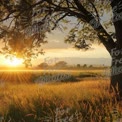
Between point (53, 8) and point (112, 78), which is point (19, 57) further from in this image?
point (112, 78)

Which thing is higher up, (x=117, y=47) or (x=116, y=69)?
(x=117, y=47)

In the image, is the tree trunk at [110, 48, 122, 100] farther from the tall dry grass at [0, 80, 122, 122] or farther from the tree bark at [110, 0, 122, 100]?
the tall dry grass at [0, 80, 122, 122]

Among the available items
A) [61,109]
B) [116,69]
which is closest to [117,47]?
[116,69]

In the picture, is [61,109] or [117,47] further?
[117,47]

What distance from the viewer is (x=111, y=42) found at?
53.6ft

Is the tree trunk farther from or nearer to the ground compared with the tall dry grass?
farther from the ground

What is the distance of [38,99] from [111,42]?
6.22 meters

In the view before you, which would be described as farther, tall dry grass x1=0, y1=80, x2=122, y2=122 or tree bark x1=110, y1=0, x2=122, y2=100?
tree bark x1=110, y1=0, x2=122, y2=100

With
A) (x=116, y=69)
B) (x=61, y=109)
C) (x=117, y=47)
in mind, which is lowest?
→ (x=61, y=109)

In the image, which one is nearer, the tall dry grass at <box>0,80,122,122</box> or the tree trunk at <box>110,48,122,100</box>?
the tall dry grass at <box>0,80,122,122</box>

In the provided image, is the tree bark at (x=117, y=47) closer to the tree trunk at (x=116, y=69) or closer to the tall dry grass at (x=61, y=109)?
the tree trunk at (x=116, y=69)

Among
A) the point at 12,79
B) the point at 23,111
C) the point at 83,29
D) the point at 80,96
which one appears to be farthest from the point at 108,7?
the point at 12,79

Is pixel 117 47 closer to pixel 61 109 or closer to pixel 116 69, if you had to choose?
pixel 116 69

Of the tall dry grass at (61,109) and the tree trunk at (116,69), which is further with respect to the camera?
the tree trunk at (116,69)
